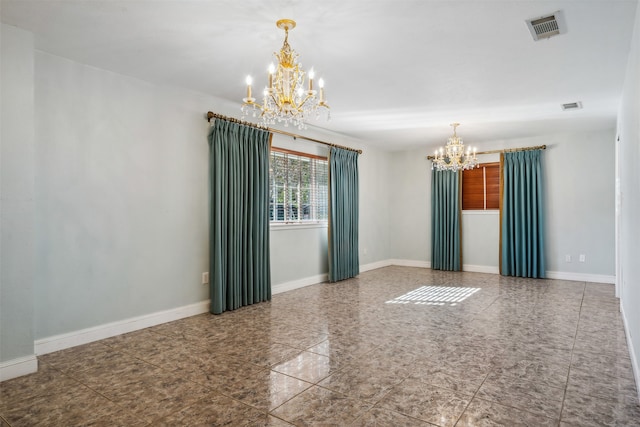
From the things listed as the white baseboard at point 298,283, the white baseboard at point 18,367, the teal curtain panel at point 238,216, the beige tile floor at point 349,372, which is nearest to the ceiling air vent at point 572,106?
the beige tile floor at point 349,372

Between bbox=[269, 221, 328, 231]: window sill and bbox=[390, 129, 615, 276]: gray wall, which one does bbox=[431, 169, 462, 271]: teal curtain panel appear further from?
bbox=[269, 221, 328, 231]: window sill

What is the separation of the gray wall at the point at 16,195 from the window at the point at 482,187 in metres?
7.08

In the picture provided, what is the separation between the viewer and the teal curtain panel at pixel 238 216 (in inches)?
173

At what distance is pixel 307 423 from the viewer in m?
2.07

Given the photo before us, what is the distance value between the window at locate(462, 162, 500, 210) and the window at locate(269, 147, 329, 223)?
3.15 m

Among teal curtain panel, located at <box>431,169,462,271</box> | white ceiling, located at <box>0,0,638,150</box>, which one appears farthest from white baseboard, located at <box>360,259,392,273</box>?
white ceiling, located at <box>0,0,638,150</box>

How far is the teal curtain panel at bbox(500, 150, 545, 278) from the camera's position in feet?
21.7

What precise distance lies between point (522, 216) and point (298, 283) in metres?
4.28

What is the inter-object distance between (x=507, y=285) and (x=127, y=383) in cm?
560

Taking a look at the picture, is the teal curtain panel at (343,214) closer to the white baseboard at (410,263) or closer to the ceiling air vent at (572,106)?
the white baseboard at (410,263)

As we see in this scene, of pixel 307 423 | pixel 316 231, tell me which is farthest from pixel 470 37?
pixel 316 231

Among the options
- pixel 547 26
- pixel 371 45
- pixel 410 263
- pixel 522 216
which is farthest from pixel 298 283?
pixel 547 26

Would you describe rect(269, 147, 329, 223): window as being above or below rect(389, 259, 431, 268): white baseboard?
above

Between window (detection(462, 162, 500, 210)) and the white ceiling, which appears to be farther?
window (detection(462, 162, 500, 210))
